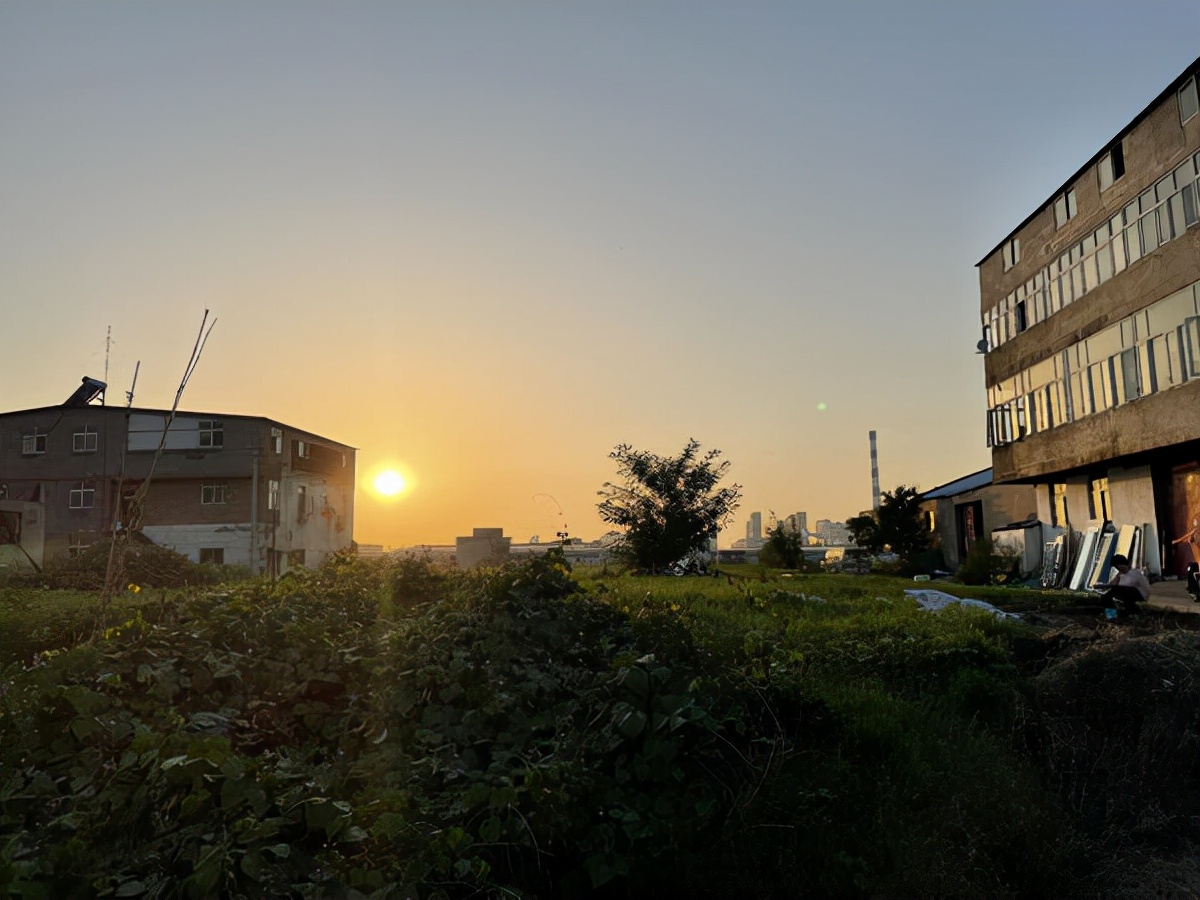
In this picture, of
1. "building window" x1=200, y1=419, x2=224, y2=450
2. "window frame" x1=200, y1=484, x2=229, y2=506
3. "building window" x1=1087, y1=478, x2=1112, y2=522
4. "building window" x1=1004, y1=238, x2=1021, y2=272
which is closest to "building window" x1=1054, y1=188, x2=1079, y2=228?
"building window" x1=1004, y1=238, x2=1021, y2=272

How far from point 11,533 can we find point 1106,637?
30291 millimetres

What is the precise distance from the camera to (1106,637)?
9.08 metres

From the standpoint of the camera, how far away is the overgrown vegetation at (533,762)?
11.0ft

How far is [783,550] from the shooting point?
116 feet

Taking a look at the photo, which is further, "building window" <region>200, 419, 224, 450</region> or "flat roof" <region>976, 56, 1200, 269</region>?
"building window" <region>200, 419, 224, 450</region>

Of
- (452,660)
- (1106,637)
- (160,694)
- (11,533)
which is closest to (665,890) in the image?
(452,660)

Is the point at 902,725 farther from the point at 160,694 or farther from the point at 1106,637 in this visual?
the point at 160,694

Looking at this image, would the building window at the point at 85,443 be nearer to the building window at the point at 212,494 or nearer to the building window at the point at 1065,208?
the building window at the point at 212,494

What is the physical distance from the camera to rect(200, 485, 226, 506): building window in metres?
40.8

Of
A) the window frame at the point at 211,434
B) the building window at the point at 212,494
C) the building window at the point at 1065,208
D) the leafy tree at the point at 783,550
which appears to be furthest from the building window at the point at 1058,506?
the window frame at the point at 211,434

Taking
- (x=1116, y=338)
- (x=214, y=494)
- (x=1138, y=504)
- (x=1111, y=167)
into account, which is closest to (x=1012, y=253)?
(x=1111, y=167)

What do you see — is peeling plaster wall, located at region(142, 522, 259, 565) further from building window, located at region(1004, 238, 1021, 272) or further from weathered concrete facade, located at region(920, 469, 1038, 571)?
building window, located at region(1004, 238, 1021, 272)

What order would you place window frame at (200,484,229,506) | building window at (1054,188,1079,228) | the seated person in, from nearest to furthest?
the seated person < building window at (1054,188,1079,228) < window frame at (200,484,229,506)

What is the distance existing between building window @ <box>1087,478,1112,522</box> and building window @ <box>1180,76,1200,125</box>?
8.57m
